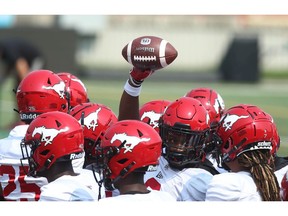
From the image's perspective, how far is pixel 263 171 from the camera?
4434mm

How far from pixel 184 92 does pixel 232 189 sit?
16014mm

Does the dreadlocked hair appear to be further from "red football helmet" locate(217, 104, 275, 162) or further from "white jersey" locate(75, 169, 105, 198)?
"white jersey" locate(75, 169, 105, 198)

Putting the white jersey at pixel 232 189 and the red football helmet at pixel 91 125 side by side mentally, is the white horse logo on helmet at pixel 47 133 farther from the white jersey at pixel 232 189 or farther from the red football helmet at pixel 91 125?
the white jersey at pixel 232 189

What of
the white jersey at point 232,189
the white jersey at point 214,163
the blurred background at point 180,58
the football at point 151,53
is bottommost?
the blurred background at point 180,58

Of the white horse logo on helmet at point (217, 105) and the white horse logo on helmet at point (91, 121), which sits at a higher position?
the white horse logo on helmet at point (91, 121)

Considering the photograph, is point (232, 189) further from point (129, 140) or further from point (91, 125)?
point (91, 125)

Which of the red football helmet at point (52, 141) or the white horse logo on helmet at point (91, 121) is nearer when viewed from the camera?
the red football helmet at point (52, 141)

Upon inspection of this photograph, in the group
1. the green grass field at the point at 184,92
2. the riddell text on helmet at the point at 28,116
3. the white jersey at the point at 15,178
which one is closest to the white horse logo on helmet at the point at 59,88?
the riddell text on helmet at the point at 28,116

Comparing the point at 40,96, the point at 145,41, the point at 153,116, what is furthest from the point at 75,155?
the point at 153,116

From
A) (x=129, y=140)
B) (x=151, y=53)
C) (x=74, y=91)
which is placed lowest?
(x=74, y=91)

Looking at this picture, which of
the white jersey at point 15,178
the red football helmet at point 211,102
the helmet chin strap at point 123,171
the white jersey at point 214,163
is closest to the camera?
the helmet chin strap at point 123,171

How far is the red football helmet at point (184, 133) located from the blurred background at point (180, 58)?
7.55m

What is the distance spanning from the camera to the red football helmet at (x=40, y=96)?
18.9 ft
